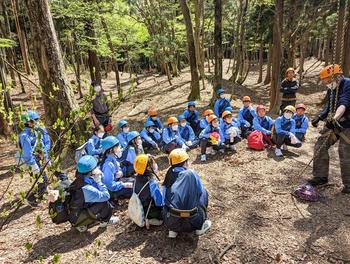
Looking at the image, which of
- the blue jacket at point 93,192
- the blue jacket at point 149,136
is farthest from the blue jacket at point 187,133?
the blue jacket at point 93,192

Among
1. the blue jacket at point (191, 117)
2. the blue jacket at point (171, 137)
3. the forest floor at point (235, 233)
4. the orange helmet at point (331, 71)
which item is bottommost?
the forest floor at point (235, 233)

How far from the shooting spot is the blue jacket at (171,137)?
7894mm

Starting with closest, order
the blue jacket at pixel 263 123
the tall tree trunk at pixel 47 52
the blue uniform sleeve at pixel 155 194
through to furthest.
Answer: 1. the blue uniform sleeve at pixel 155 194
2. the tall tree trunk at pixel 47 52
3. the blue jacket at pixel 263 123

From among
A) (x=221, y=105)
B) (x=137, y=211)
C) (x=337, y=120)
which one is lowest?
(x=137, y=211)

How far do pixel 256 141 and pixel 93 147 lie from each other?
4.23 metres

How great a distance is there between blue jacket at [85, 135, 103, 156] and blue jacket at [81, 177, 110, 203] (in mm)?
1821

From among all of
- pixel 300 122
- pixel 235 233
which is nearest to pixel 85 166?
pixel 235 233

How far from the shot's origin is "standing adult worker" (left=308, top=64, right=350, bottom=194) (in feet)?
16.3

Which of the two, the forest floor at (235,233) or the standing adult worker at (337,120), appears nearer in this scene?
the forest floor at (235,233)

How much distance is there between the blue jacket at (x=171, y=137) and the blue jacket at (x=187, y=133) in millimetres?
371

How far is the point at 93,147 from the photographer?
6.69 meters

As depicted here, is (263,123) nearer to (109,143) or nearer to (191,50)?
(109,143)

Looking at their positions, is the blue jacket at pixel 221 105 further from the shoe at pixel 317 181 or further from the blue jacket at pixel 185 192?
the blue jacket at pixel 185 192

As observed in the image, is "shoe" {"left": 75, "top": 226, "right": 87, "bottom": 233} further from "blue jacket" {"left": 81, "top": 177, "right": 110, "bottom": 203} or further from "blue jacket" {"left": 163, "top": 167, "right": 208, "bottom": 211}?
"blue jacket" {"left": 163, "top": 167, "right": 208, "bottom": 211}
